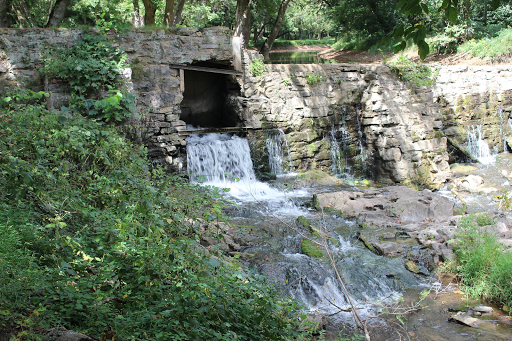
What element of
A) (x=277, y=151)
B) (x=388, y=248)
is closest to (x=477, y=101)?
(x=277, y=151)

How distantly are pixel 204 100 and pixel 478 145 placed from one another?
28.6 ft

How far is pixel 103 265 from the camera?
3.06m

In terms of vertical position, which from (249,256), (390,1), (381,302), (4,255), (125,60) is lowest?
(381,302)

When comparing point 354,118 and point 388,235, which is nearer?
point 388,235

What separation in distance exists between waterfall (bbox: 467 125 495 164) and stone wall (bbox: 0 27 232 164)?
8.09m

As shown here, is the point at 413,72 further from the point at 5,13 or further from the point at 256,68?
the point at 5,13

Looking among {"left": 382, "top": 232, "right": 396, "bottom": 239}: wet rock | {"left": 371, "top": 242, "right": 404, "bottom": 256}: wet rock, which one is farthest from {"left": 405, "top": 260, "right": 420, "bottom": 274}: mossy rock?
{"left": 382, "top": 232, "right": 396, "bottom": 239}: wet rock

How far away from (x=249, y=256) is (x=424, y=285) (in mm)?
2547

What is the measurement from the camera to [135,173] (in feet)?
15.0

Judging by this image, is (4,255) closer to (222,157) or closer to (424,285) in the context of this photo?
(424,285)

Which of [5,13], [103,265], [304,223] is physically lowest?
[304,223]

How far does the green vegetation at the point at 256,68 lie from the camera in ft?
33.9

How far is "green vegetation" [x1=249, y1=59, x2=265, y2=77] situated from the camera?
33.9ft

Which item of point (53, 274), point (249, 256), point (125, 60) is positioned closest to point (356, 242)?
point (249, 256)
